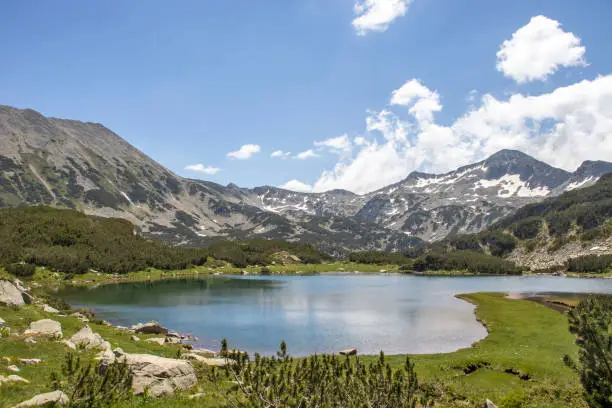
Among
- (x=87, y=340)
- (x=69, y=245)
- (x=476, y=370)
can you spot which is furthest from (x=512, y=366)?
(x=69, y=245)

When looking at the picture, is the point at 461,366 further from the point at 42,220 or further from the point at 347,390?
the point at 42,220

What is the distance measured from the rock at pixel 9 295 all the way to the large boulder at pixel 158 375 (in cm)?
3155

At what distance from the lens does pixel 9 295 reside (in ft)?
153

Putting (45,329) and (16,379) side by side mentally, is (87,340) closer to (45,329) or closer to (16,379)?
(45,329)

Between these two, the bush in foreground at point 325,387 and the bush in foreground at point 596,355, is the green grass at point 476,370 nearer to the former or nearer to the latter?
the bush in foreground at point 596,355

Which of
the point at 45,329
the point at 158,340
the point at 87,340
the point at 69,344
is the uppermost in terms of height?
the point at 45,329

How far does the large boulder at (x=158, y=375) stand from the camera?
2036 centimetres

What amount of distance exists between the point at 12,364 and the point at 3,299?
89.8 feet

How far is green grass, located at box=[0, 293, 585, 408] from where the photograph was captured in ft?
64.7

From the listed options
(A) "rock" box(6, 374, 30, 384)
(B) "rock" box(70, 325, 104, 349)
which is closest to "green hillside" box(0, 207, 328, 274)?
(B) "rock" box(70, 325, 104, 349)

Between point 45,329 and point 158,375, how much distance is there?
1967cm

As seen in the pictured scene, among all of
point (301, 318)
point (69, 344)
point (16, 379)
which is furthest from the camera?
point (301, 318)

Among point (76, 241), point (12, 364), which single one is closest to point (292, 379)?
point (12, 364)

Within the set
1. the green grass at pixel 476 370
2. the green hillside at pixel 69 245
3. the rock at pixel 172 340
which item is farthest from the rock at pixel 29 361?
the green hillside at pixel 69 245
